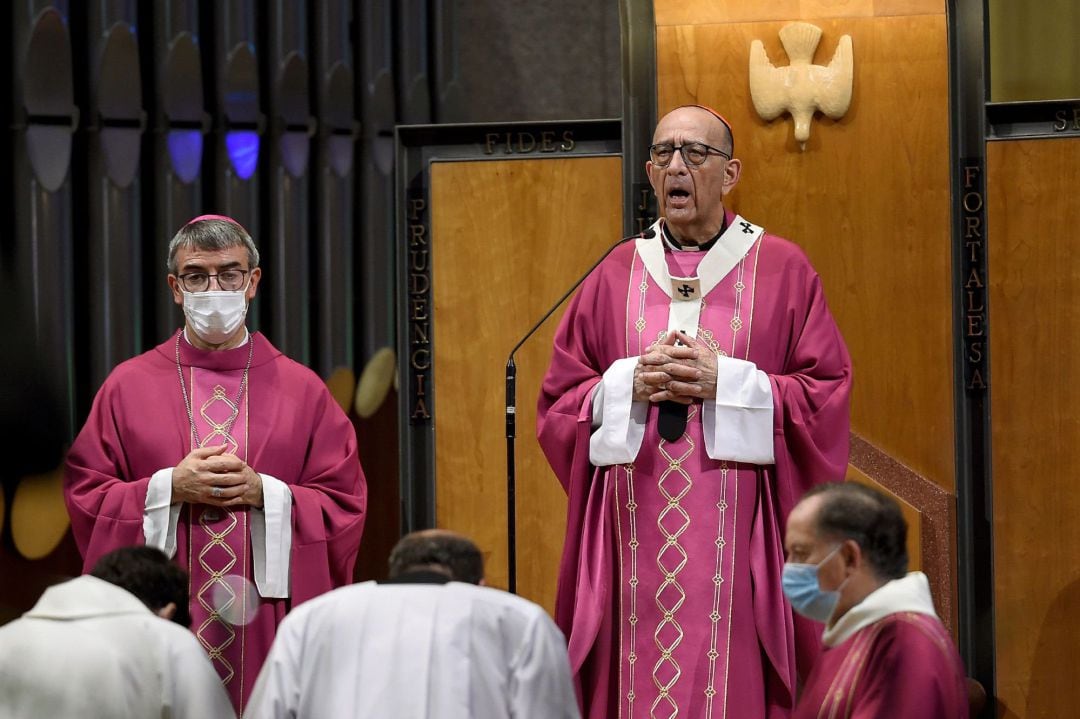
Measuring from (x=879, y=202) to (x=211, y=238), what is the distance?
246cm

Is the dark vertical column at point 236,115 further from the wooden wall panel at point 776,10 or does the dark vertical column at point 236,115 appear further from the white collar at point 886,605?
the white collar at point 886,605

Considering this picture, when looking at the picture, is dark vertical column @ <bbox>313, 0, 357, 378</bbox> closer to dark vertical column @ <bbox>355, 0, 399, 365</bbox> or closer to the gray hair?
dark vertical column @ <bbox>355, 0, 399, 365</bbox>

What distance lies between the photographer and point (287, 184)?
7.85 meters

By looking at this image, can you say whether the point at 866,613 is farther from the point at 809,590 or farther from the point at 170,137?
the point at 170,137

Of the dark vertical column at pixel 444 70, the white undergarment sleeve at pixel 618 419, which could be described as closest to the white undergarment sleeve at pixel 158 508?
the white undergarment sleeve at pixel 618 419

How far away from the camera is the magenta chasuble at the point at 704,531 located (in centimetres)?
490

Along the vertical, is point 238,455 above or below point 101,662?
above

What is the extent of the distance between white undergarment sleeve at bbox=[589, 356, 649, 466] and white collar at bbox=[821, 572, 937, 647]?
150 cm

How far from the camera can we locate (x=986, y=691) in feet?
20.4

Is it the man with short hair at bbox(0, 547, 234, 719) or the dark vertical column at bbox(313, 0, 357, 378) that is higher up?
the dark vertical column at bbox(313, 0, 357, 378)

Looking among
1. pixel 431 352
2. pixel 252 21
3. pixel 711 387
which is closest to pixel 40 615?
pixel 711 387

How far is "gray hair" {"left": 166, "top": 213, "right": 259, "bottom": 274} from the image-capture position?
5.10m

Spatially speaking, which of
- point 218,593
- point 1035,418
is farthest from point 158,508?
point 1035,418

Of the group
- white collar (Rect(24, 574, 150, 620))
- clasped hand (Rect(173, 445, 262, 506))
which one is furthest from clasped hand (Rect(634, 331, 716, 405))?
white collar (Rect(24, 574, 150, 620))
